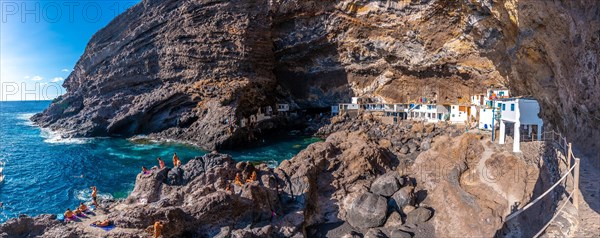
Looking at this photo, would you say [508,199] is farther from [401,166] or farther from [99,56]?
[99,56]

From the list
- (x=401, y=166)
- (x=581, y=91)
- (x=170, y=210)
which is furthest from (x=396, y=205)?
(x=170, y=210)

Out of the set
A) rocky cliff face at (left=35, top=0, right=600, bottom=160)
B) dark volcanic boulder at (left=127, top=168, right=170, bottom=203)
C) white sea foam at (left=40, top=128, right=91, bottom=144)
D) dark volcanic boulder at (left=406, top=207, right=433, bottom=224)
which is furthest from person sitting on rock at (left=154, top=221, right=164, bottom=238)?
white sea foam at (left=40, top=128, right=91, bottom=144)

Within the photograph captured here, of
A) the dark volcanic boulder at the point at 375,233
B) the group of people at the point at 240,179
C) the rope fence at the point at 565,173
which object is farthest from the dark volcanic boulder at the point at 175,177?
the rope fence at the point at 565,173

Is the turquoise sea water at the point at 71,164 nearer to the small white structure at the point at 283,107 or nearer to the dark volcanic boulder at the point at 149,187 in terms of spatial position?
the dark volcanic boulder at the point at 149,187

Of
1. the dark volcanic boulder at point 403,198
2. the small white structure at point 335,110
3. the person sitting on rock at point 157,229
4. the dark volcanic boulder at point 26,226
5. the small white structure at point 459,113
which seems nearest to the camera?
the person sitting on rock at point 157,229

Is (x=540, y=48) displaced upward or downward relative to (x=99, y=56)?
downward

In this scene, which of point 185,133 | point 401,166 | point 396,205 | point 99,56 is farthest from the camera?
point 99,56
